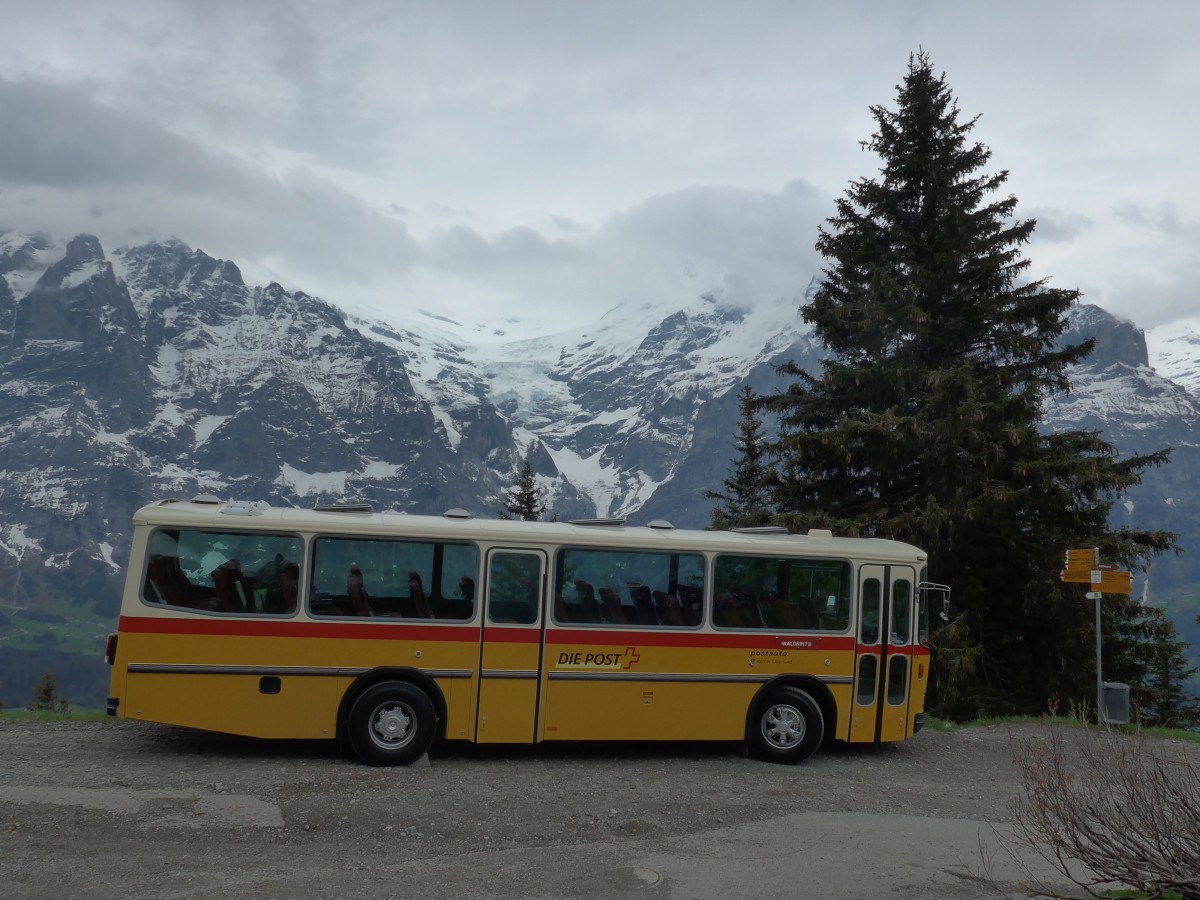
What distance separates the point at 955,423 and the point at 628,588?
1247 centimetres

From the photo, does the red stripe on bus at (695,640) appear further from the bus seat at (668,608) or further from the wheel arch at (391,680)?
the wheel arch at (391,680)

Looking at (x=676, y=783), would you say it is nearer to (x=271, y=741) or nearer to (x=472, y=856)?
(x=472, y=856)

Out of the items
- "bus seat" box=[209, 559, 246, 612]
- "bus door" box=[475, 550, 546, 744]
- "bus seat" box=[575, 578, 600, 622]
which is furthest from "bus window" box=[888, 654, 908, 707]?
"bus seat" box=[209, 559, 246, 612]

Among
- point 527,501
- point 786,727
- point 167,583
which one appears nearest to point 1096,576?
point 786,727

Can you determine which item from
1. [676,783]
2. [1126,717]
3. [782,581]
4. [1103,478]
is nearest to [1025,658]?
[1103,478]

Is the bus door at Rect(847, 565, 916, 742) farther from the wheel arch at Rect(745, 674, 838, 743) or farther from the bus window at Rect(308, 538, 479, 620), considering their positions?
the bus window at Rect(308, 538, 479, 620)

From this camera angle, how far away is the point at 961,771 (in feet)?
44.6

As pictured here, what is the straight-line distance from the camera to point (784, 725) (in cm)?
1316

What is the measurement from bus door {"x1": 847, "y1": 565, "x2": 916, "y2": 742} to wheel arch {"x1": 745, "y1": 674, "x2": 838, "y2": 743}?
0.88 feet

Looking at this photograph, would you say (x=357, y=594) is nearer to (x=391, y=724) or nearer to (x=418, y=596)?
(x=418, y=596)

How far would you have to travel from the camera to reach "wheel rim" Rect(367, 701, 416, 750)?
1192 centimetres

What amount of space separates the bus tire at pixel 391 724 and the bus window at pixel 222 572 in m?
1.36

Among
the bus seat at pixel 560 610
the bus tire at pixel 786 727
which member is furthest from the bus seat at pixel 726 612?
the bus seat at pixel 560 610

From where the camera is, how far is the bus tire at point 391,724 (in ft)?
38.8
